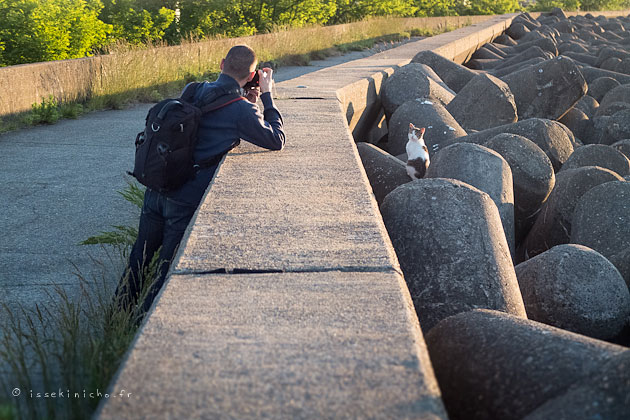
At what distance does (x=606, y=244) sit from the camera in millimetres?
4711

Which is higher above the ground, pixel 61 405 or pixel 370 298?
pixel 370 298

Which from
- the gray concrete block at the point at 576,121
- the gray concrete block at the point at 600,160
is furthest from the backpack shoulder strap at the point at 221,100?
the gray concrete block at the point at 576,121

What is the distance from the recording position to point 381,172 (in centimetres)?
552

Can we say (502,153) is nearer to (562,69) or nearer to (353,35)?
(562,69)

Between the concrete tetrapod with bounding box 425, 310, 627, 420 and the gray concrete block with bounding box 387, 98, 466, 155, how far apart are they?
181 inches

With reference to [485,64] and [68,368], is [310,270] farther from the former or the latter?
[485,64]

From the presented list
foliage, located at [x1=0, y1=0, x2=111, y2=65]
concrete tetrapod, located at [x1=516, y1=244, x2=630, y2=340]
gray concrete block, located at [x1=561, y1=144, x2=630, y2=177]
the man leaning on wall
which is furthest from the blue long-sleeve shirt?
foliage, located at [x1=0, y1=0, x2=111, y2=65]

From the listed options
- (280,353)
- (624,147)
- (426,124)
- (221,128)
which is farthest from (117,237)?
(624,147)

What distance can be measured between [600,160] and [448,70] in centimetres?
543

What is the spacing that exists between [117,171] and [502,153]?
3.49 m

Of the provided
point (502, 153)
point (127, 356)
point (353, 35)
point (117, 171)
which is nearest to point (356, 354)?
point (127, 356)

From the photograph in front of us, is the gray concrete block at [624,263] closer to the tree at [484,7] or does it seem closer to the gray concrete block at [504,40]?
the gray concrete block at [504,40]

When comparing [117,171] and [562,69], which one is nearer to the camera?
[117,171]

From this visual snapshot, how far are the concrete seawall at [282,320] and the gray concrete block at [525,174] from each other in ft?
7.31
